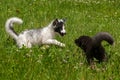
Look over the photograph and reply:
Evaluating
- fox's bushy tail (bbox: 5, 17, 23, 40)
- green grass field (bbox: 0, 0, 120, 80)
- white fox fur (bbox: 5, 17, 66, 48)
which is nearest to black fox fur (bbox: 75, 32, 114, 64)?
green grass field (bbox: 0, 0, 120, 80)

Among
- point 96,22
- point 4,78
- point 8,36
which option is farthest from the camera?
point 96,22

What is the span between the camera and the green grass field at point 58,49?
9094 millimetres

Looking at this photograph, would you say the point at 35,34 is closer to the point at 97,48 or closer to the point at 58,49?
the point at 58,49

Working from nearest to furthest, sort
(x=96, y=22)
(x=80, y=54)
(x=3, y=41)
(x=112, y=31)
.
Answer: (x=80, y=54)
(x=3, y=41)
(x=112, y=31)
(x=96, y=22)

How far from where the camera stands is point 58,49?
11.9 m

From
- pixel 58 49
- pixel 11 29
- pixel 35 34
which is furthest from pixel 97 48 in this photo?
pixel 11 29

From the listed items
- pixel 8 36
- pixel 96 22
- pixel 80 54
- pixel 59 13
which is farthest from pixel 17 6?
pixel 80 54

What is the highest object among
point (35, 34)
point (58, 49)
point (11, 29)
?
point (11, 29)

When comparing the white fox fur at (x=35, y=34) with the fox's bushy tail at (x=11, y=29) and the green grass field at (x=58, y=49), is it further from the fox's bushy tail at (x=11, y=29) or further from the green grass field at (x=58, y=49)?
the green grass field at (x=58, y=49)

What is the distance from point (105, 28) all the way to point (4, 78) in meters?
10.7

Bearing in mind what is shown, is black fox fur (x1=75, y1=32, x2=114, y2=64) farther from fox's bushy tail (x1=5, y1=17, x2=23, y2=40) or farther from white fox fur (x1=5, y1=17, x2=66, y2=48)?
fox's bushy tail (x1=5, y1=17, x2=23, y2=40)

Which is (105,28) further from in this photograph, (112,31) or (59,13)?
(59,13)

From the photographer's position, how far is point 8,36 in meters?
13.8

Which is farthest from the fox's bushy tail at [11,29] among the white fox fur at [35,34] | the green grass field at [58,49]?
the green grass field at [58,49]
